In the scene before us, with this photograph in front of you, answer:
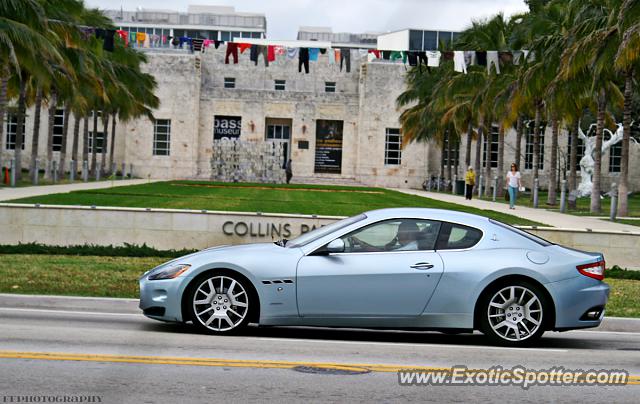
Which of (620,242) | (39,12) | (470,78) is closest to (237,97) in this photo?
(470,78)

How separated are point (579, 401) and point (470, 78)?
47381mm

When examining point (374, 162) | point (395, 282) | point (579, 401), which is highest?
point (374, 162)

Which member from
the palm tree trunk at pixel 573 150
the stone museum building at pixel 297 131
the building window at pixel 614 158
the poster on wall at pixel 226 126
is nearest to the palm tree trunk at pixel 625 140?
the palm tree trunk at pixel 573 150

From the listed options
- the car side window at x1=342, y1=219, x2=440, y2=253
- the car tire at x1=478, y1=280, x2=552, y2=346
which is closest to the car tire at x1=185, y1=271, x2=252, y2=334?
the car side window at x1=342, y1=219, x2=440, y2=253

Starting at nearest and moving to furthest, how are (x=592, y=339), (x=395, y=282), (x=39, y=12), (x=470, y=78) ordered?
(x=395, y=282), (x=592, y=339), (x=39, y=12), (x=470, y=78)

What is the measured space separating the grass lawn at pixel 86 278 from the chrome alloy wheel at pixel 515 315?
2890mm

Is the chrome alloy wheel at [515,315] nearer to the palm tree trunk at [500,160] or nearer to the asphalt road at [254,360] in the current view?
the asphalt road at [254,360]

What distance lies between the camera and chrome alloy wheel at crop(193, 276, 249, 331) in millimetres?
9867

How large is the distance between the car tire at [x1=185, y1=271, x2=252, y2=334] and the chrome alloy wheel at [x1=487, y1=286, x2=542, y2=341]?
2359 millimetres

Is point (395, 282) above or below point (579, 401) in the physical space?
above

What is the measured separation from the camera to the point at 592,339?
425 inches


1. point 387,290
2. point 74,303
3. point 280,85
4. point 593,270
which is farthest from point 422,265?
point 280,85

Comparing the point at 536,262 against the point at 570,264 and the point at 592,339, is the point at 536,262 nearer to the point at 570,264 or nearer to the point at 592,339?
the point at 570,264

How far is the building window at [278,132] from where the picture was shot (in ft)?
273
